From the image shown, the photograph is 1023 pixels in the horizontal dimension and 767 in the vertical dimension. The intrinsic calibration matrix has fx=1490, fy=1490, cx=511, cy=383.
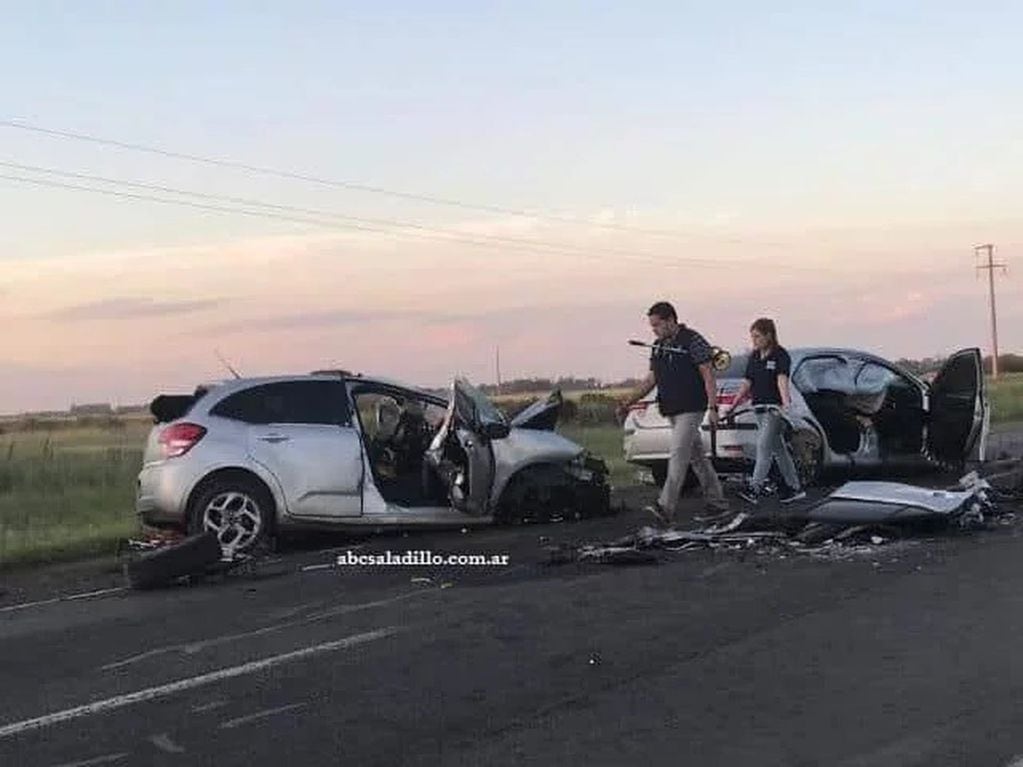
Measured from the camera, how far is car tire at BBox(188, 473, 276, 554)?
11758mm

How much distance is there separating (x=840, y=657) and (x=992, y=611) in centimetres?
147

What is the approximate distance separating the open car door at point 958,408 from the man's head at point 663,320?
3.90 metres

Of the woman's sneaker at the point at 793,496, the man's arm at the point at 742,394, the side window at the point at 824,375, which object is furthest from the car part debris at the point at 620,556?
the side window at the point at 824,375

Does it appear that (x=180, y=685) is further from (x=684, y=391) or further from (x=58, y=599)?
(x=684, y=391)

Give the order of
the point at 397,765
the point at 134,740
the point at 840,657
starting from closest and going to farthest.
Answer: the point at 397,765
the point at 134,740
the point at 840,657

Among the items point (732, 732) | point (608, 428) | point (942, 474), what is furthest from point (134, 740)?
point (608, 428)

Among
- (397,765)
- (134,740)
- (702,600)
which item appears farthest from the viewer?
(702,600)

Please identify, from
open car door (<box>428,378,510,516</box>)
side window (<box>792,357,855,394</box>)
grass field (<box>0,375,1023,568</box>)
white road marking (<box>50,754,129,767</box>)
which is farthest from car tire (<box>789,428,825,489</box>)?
white road marking (<box>50,754,129,767</box>)

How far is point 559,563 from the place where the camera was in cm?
1042

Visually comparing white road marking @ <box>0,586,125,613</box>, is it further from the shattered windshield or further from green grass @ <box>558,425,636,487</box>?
green grass @ <box>558,425,636,487</box>

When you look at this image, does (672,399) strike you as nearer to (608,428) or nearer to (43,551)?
(43,551)

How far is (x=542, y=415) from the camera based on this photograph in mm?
13266

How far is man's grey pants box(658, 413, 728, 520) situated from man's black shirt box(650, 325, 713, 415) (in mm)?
106

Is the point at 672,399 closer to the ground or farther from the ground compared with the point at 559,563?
farther from the ground
